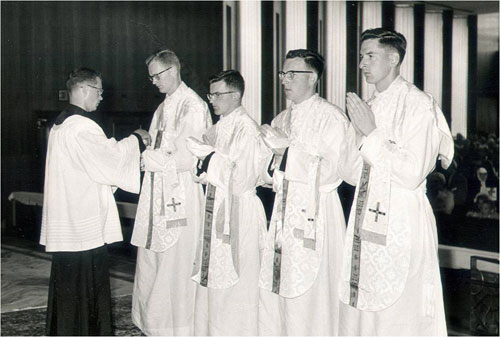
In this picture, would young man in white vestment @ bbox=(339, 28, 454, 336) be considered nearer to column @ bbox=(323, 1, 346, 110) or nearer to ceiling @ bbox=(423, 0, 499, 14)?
column @ bbox=(323, 1, 346, 110)

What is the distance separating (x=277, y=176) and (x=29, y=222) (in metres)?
7.26

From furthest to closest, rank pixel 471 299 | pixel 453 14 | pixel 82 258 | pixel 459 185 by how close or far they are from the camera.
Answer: pixel 453 14, pixel 459 185, pixel 471 299, pixel 82 258

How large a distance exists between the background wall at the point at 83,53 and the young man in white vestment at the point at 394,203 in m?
9.12

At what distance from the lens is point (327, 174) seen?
4.19m

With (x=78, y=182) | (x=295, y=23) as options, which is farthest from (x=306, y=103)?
(x=295, y=23)

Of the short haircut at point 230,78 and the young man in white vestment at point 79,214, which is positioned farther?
the young man in white vestment at point 79,214

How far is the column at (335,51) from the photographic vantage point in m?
16.7

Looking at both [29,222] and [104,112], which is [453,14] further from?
[29,222]

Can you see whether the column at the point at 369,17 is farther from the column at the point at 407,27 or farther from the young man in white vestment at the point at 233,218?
the young man in white vestment at the point at 233,218

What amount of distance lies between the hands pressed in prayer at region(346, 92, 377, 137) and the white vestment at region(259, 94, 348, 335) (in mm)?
627

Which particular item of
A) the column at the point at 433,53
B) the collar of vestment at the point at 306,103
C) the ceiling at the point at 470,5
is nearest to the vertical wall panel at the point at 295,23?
the ceiling at the point at 470,5

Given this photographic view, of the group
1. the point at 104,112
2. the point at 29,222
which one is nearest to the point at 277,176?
the point at 29,222

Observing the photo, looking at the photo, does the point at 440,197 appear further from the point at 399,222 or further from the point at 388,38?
the point at 388,38

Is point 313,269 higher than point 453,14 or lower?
lower
